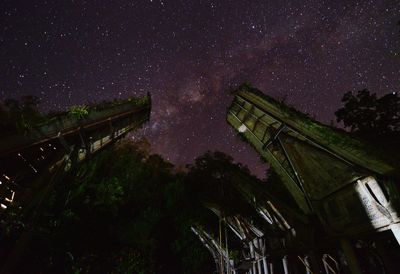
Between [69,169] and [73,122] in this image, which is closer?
[73,122]

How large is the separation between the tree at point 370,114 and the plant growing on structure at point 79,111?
9.35 metres

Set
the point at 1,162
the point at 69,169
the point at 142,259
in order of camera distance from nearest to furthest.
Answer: the point at 1,162, the point at 69,169, the point at 142,259

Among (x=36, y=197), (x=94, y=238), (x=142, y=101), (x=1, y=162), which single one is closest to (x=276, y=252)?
(x=142, y=101)

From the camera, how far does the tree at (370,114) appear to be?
351 inches

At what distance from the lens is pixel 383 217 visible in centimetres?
527

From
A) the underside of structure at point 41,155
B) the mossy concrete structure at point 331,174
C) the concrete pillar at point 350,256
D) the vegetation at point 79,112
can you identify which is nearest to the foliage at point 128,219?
the underside of structure at point 41,155

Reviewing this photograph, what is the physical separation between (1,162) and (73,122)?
1536mm

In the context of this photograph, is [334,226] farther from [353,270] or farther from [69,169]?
[69,169]

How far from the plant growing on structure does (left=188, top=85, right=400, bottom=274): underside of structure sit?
611 centimetres

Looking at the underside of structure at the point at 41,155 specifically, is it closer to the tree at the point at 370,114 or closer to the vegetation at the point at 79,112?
the vegetation at the point at 79,112

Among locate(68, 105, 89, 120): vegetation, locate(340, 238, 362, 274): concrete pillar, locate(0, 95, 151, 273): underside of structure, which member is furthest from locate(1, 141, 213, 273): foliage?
locate(340, 238, 362, 274): concrete pillar

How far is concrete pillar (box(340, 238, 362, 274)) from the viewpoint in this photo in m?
6.14

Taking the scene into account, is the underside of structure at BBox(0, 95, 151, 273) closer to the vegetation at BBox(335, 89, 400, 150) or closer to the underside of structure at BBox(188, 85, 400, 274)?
the underside of structure at BBox(188, 85, 400, 274)

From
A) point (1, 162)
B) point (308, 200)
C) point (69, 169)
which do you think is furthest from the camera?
point (308, 200)
